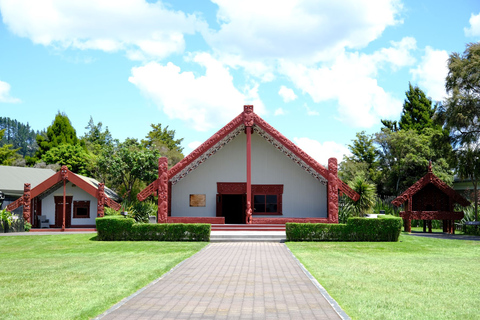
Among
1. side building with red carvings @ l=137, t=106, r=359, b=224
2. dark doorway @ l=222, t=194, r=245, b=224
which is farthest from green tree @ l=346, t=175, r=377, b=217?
dark doorway @ l=222, t=194, r=245, b=224

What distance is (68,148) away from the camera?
59812mm

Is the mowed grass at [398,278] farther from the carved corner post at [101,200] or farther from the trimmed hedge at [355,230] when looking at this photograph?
the carved corner post at [101,200]

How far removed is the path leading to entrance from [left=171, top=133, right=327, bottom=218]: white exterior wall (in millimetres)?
16236

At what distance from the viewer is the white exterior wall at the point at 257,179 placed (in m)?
29.1

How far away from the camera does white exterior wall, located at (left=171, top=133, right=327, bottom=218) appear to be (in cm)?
2906

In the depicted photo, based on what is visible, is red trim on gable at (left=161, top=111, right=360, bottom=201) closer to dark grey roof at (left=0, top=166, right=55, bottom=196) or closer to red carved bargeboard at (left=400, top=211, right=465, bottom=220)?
red carved bargeboard at (left=400, top=211, right=465, bottom=220)

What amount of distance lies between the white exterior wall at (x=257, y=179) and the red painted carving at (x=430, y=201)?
519 centimetres

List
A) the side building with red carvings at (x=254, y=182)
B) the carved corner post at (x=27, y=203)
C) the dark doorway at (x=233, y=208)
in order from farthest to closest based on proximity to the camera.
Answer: the dark doorway at (x=233, y=208) → the side building with red carvings at (x=254, y=182) → the carved corner post at (x=27, y=203)

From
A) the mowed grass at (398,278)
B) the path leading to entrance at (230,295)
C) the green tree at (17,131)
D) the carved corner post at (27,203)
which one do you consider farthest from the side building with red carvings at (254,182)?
the green tree at (17,131)

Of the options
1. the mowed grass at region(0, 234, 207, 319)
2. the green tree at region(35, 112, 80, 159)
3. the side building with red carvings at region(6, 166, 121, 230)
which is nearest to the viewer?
the mowed grass at region(0, 234, 207, 319)

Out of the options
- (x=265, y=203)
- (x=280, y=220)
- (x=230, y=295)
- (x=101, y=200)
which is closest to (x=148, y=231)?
(x=280, y=220)

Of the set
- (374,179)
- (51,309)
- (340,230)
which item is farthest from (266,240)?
(374,179)

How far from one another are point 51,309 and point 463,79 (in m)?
26.0

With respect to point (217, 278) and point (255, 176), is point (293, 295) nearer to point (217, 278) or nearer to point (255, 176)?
point (217, 278)
